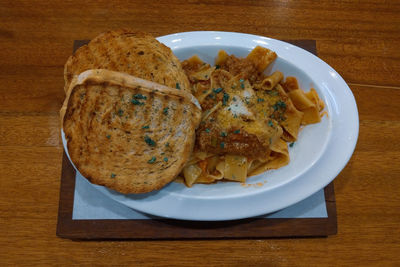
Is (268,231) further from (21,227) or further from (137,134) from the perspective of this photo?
(21,227)

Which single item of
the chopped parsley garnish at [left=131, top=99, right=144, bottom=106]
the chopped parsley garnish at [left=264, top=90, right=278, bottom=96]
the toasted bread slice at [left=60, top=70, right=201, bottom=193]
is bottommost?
the toasted bread slice at [left=60, top=70, right=201, bottom=193]

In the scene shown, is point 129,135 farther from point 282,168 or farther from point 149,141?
point 282,168

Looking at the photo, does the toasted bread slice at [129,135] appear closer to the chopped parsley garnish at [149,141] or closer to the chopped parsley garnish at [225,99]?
the chopped parsley garnish at [149,141]

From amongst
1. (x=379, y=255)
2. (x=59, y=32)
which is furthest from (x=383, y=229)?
(x=59, y=32)

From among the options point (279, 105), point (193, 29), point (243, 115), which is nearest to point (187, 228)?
point (243, 115)

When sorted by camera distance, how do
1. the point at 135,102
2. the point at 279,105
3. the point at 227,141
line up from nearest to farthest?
1. the point at 135,102
2. the point at 227,141
3. the point at 279,105

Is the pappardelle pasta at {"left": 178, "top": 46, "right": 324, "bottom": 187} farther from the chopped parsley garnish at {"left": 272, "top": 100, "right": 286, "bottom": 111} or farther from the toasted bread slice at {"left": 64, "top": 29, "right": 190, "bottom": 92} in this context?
the toasted bread slice at {"left": 64, "top": 29, "right": 190, "bottom": 92}

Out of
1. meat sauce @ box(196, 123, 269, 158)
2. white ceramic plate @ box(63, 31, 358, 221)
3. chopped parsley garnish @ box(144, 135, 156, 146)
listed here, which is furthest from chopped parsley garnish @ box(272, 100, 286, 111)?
chopped parsley garnish @ box(144, 135, 156, 146)
